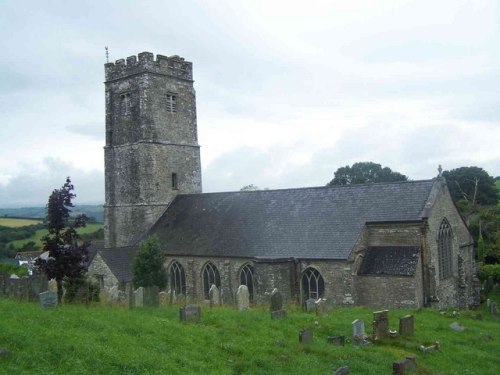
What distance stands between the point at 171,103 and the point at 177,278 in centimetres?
1188

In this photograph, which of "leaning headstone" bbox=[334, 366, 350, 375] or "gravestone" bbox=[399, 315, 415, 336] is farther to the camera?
"gravestone" bbox=[399, 315, 415, 336]

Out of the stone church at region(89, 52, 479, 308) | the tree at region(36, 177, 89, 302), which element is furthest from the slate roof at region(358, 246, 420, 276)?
the tree at region(36, 177, 89, 302)

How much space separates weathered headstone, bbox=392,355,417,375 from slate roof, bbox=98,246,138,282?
18.9 metres

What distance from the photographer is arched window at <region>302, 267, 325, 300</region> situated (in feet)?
79.5

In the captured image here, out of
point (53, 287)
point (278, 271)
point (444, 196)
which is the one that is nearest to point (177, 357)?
point (53, 287)

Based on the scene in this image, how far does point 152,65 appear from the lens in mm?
33406

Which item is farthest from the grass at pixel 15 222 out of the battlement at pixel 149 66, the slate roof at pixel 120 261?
the slate roof at pixel 120 261

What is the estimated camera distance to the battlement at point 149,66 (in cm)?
3328

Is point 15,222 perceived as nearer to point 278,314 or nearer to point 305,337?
point 278,314

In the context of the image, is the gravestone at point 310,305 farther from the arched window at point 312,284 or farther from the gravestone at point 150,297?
the gravestone at point 150,297

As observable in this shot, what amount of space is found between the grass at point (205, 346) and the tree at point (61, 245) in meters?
3.23

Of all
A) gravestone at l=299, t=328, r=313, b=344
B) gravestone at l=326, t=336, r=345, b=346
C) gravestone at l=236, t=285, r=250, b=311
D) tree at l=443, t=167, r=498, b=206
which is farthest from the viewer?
tree at l=443, t=167, r=498, b=206

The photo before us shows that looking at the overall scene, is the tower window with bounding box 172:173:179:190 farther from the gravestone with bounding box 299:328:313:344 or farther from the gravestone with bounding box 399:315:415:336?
the gravestone with bounding box 299:328:313:344

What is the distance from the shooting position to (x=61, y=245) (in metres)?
18.8
